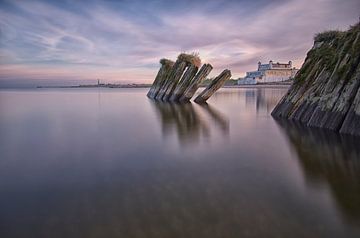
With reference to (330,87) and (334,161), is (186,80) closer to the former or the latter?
(330,87)

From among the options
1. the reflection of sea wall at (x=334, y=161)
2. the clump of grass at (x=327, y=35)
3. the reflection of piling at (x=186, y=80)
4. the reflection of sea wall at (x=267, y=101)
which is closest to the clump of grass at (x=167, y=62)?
the reflection of piling at (x=186, y=80)

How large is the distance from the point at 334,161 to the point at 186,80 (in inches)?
887

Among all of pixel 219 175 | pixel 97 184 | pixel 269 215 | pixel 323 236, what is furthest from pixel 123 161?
pixel 323 236

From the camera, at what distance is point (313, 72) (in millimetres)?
12125

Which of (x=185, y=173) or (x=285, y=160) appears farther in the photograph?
(x=285, y=160)

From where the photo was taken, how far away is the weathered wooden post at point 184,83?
27.4m

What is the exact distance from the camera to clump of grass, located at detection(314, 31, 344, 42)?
1212 cm

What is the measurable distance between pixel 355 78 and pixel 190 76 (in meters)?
19.5

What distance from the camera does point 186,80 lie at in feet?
91.8

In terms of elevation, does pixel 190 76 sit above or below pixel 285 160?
above

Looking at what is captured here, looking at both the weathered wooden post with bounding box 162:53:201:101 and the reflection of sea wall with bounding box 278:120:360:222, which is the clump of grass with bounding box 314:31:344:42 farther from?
the weathered wooden post with bounding box 162:53:201:101

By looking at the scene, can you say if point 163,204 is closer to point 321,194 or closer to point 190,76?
point 321,194

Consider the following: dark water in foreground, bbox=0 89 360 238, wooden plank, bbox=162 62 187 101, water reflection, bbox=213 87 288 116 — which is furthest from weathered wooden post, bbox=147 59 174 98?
dark water in foreground, bbox=0 89 360 238

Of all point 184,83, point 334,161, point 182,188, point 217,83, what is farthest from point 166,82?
point 182,188
